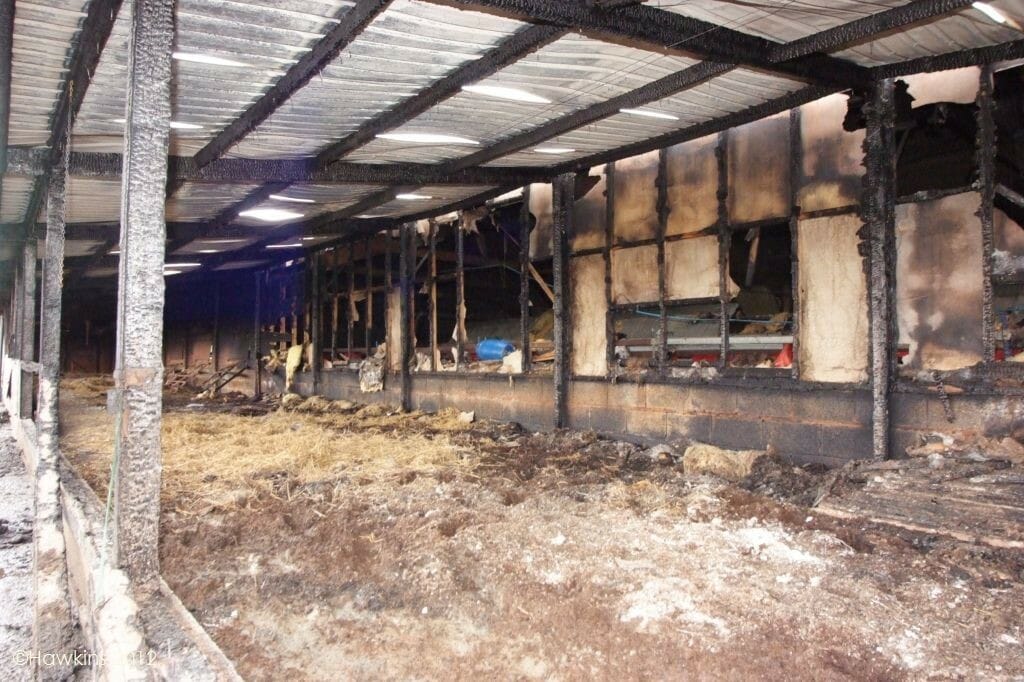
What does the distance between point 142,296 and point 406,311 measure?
9.12m

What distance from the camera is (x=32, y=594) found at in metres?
4.79

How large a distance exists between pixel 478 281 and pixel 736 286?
24.1ft

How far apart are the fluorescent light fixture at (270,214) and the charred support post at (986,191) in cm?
921

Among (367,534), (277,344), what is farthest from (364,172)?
(277,344)

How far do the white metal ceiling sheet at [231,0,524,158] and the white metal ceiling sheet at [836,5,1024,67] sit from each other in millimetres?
3087

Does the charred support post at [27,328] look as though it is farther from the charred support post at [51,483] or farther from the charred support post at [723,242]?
the charred support post at [723,242]

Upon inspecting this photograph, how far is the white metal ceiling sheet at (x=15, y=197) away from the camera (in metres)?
7.93

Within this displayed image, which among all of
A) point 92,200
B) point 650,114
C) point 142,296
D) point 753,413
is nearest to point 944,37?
point 650,114

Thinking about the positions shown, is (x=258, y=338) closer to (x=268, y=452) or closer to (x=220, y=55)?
(x=268, y=452)

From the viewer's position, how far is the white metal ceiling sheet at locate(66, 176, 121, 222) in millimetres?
7793

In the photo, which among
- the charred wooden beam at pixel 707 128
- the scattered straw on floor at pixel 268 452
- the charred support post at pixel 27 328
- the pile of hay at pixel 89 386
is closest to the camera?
the charred wooden beam at pixel 707 128

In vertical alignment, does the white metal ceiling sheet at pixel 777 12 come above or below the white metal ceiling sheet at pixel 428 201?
below

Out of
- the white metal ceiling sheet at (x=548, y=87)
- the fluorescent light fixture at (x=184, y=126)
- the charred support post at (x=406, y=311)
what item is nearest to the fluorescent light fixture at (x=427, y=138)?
the white metal ceiling sheet at (x=548, y=87)

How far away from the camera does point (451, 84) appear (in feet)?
16.8
